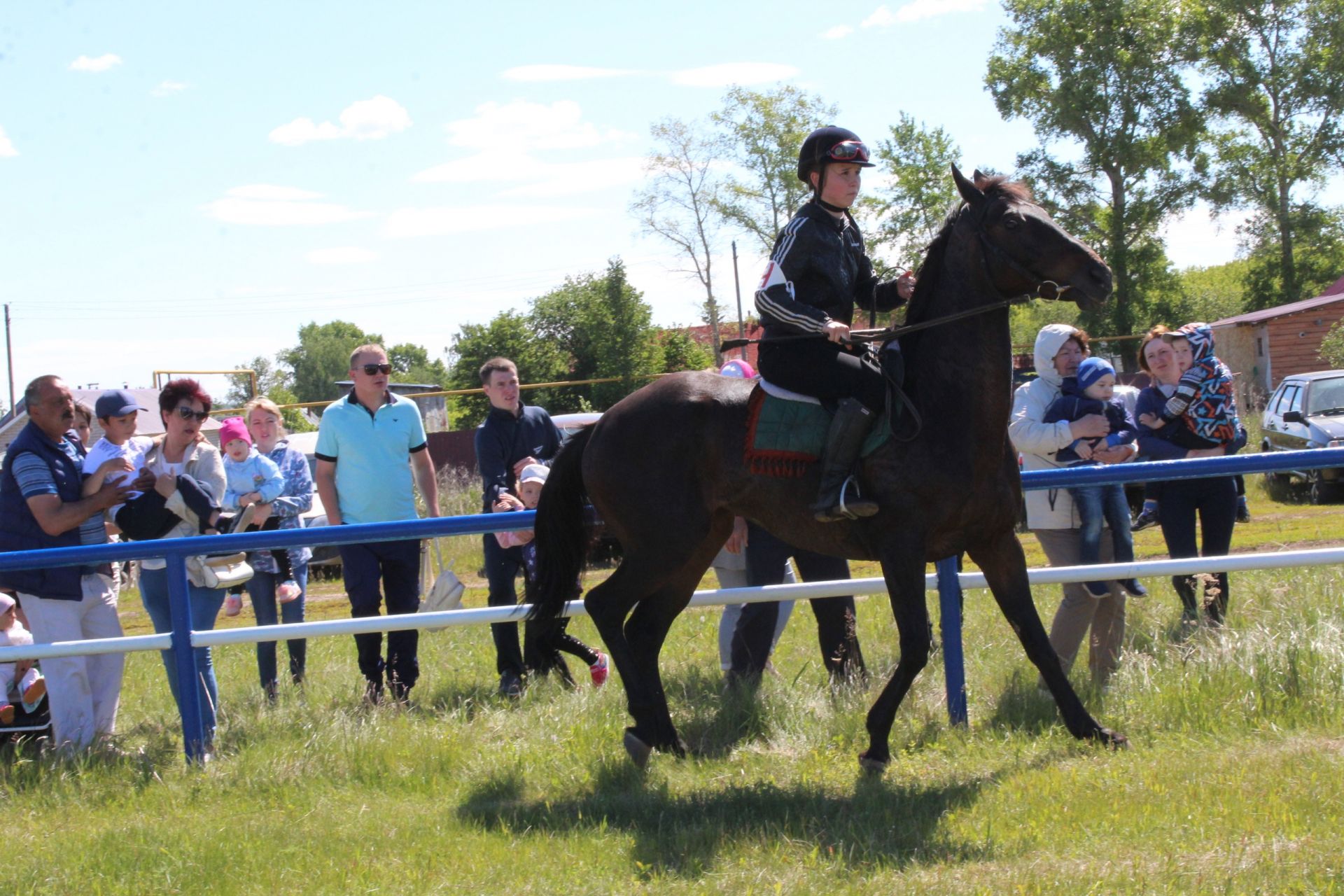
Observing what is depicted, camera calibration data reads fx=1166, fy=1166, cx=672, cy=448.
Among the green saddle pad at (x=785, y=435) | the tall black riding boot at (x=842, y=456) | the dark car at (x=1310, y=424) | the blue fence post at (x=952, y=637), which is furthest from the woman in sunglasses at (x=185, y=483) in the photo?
the dark car at (x=1310, y=424)

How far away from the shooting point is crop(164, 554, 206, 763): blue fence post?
589 centimetres

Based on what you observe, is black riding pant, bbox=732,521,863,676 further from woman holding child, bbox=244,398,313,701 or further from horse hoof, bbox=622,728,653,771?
woman holding child, bbox=244,398,313,701

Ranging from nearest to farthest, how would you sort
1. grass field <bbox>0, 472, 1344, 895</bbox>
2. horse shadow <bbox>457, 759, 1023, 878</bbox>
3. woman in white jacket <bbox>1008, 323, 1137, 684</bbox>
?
grass field <bbox>0, 472, 1344, 895</bbox>, horse shadow <bbox>457, 759, 1023, 878</bbox>, woman in white jacket <bbox>1008, 323, 1137, 684</bbox>

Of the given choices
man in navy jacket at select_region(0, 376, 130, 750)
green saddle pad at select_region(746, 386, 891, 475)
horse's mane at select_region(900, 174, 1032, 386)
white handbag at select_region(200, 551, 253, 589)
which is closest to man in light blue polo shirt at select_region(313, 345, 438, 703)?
white handbag at select_region(200, 551, 253, 589)

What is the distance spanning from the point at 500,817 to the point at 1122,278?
42.7m

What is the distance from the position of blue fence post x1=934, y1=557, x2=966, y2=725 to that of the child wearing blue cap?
0.79 meters

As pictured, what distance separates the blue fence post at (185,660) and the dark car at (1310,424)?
15.5 m

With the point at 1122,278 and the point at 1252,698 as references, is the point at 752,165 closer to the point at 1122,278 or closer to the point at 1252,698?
the point at 1122,278

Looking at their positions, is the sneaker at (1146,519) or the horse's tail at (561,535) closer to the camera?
the horse's tail at (561,535)

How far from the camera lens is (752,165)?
5453 cm

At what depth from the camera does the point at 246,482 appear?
7.79 meters

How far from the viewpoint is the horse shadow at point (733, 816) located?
4230mm

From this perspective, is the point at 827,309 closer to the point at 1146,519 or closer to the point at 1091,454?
the point at 1091,454

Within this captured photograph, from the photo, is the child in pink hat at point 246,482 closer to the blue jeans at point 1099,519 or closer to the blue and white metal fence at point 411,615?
the blue and white metal fence at point 411,615
